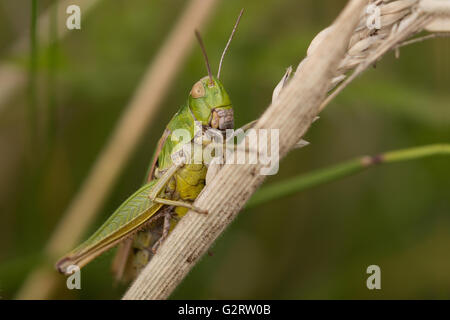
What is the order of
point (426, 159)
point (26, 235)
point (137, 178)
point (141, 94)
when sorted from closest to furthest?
point (26, 235)
point (141, 94)
point (426, 159)
point (137, 178)

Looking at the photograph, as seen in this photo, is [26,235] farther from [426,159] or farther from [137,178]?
[426,159]

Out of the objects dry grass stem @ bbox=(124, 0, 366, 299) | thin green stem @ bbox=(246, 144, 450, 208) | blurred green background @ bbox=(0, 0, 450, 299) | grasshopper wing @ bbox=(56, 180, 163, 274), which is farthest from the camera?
blurred green background @ bbox=(0, 0, 450, 299)

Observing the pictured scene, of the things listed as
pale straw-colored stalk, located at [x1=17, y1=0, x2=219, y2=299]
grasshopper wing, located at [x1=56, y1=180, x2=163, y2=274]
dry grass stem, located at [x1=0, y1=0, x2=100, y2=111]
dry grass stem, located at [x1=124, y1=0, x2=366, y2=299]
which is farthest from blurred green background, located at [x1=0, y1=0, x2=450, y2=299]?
dry grass stem, located at [x1=124, y1=0, x2=366, y2=299]

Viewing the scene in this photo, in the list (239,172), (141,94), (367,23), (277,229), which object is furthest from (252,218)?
(367,23)

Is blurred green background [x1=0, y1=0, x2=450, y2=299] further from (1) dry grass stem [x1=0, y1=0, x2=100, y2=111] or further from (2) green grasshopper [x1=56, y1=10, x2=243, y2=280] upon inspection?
(2) green grasshopper [x1=56, y1=10, x2=243, y2=280]

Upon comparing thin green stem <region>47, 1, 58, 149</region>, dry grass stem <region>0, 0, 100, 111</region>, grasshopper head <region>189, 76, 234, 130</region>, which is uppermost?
dry grass stem <region>0, 0, 100, 111</region>

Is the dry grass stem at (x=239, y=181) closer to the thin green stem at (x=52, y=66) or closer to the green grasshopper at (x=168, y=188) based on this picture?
the green grasshopper at (x=168, y=188)
